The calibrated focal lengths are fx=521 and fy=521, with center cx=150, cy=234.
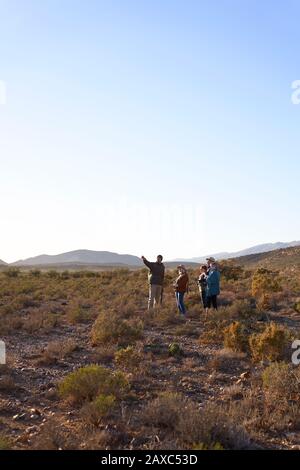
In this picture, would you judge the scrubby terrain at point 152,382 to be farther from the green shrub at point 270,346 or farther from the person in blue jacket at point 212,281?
the person in blue jacket at point 212,281

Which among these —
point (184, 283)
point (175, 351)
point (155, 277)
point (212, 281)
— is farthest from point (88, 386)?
point (155, 277)

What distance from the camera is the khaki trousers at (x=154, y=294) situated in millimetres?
18111

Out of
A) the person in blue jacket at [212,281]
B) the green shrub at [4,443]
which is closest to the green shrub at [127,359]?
the green shrub at [4,443]

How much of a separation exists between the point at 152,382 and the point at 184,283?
759 centimetres

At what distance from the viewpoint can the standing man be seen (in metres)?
17.5

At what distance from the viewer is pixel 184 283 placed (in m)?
17.0

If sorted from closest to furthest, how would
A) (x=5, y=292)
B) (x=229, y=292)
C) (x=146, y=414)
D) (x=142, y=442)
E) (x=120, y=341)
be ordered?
(x=142, y=442)
(x=146, y=414)
(x=120, y=341)
(x=229, y=292)
(x=5, y=292)

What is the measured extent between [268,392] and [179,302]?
335 inches

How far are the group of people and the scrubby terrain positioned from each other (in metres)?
0.57

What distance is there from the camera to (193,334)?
14.5 meters

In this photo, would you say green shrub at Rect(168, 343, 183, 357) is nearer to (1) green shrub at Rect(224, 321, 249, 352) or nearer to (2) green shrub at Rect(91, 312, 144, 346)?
(1) green shrub at Rect(224, 321, 249, 352)
